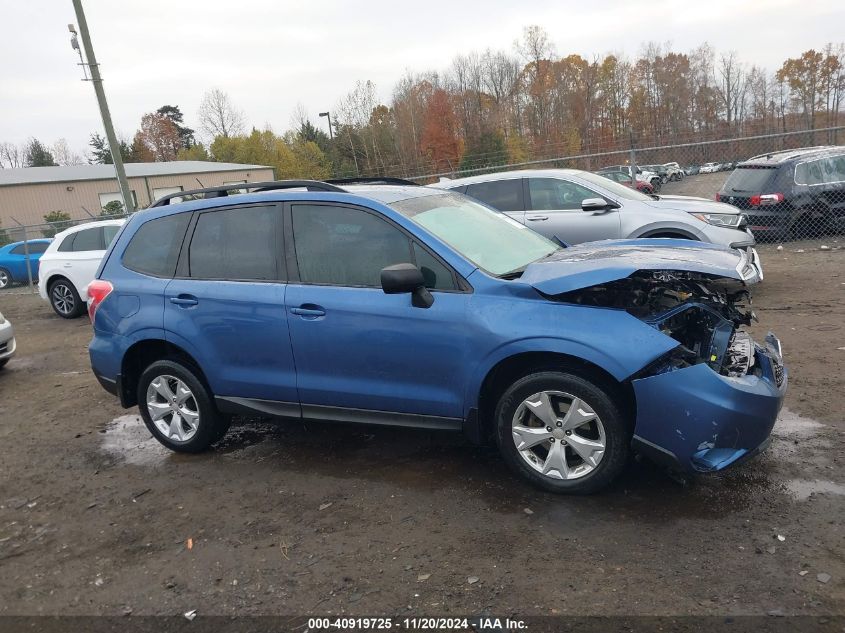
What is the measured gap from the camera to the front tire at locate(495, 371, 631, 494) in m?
3.46

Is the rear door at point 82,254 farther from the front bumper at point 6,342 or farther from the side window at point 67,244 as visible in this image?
the front bumper at point 6,342

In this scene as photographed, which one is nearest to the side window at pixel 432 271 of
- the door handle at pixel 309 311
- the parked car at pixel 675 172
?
the door handle at pixel 309 311

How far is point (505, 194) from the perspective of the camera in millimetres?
8867

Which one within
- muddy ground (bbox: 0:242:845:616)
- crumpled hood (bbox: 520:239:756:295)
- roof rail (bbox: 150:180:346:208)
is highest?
roof rail (bbox: 150:180:346:208)

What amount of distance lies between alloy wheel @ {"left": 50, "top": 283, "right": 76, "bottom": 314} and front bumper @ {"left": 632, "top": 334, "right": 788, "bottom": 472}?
11.3 metres

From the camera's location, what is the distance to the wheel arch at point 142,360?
473cm

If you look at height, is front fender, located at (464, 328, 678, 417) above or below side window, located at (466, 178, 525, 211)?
below

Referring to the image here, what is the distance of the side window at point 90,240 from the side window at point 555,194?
782 centimetres

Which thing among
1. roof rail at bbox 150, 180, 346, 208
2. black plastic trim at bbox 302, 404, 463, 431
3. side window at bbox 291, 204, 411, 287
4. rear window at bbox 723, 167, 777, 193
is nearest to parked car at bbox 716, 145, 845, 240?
rear window at bbox 723, 167, 777, 193

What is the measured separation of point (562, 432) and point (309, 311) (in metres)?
1.72

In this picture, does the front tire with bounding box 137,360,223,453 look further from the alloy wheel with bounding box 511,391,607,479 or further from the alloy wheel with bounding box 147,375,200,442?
the alloy wheel with bounding box 511,391,607,479

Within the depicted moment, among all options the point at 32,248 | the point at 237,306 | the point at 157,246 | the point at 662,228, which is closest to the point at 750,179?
the point at 662,228

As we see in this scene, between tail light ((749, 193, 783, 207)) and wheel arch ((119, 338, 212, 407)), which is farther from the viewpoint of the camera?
tail light ((749, 193, 783, 207))

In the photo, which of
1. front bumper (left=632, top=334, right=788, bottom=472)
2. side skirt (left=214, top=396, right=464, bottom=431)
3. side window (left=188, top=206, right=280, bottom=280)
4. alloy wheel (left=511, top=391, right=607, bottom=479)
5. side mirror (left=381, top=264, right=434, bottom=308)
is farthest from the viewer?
side window (left=188, top=206, right=280, bottom=280)
